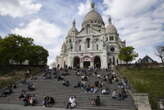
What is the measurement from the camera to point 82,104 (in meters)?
15.2

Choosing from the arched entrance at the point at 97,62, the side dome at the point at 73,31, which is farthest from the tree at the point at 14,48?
the side dome at the point at 73,31

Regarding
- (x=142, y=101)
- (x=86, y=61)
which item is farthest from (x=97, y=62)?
(x=142, y=101)

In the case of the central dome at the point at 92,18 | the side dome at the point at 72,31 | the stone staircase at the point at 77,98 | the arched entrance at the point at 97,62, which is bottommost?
the stone staircase at the point at 77,98

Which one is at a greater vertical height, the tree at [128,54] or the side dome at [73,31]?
the side dome at [73,31]

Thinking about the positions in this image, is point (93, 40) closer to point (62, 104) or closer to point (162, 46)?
point (162, 46)

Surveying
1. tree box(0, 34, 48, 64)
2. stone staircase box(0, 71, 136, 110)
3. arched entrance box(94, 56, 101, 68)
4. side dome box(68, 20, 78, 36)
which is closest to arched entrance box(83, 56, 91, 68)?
arched entrance box(94, 56, 101, 68)

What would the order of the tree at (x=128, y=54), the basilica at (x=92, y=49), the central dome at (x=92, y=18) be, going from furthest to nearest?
1. the central dome at (x=92, y=18)
2. the basilica at (x=92, y=49)
3. the tree at (x=128, y=54)

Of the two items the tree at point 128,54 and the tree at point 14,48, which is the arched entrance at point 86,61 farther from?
the tree at point 14,48

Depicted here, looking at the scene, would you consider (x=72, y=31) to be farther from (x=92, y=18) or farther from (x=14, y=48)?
(x=14, y=48)

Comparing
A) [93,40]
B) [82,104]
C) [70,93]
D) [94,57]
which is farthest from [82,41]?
[82,104]

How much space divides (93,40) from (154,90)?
123ft

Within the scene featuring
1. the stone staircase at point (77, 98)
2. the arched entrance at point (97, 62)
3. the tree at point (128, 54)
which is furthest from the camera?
the arched entrance at point (97, 62)

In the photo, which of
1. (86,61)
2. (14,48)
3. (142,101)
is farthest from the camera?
(86,61)

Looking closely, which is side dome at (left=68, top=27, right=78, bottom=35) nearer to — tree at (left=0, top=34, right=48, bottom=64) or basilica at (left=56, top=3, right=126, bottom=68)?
basilica at (left=56, top=3, right=126, bottom=68)
